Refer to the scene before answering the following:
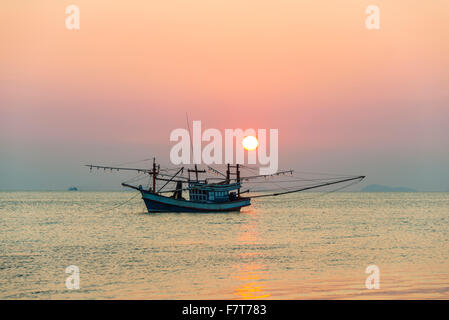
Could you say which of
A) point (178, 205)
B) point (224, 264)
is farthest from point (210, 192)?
point (224, 264)

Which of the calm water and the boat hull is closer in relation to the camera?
the calm water

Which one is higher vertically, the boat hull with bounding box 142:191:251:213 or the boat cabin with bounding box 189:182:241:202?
the boat cabin with bounding box 189:182:241:202

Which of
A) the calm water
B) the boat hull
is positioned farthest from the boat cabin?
the calm water

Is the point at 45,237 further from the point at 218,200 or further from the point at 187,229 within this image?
the point at 218,200

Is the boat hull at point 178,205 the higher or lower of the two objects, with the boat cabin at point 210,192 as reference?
lower

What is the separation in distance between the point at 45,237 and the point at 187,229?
12631 millimetres

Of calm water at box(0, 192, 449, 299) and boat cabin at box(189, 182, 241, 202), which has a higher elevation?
boat cabin at box(189, 182, 241, 202)

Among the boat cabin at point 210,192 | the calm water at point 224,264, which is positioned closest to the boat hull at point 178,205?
the boat cabin at point 210,192

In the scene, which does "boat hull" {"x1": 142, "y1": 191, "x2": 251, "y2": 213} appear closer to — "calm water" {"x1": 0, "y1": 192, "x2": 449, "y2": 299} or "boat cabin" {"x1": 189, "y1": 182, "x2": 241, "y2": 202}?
"boat cabin" {"x1": 189, "y1": 182, "x2": 241, "y2": 202}

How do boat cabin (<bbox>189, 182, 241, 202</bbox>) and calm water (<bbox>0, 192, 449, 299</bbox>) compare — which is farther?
boat cabin (<bbox>189, 182, 241, 202</bbox>)

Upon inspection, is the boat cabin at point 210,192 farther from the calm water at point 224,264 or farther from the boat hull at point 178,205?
the calm water at point 224,264

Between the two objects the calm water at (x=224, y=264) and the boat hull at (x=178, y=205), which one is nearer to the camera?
the calm water at (x=224, y=264)

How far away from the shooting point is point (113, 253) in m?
35.2

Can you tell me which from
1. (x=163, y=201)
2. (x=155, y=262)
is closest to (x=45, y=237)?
(x=155, y=262)
